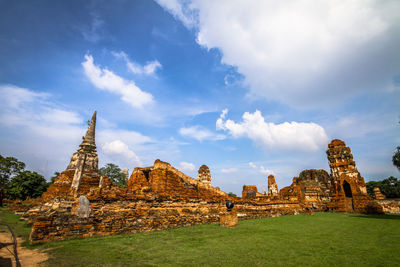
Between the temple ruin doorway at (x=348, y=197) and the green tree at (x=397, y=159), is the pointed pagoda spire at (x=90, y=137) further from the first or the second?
the green tree at (x=397, y=159)

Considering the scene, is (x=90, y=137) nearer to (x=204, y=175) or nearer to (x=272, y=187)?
(x=204, y=175)

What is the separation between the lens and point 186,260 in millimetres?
3975

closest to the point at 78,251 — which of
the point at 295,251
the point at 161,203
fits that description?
the point at 161,203

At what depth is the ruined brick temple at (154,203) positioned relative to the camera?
6254 millimetres

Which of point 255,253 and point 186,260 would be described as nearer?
point 186,260

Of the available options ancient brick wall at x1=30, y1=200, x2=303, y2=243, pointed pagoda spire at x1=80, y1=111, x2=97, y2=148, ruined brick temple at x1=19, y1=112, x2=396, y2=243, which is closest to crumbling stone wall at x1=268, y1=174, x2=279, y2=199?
ruined brick temple at x1=19, y1=112, x2=396, y2=243

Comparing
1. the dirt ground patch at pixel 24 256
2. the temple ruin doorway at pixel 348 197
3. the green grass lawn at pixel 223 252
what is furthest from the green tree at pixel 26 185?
the temple ruin doorway at pixel 348 197

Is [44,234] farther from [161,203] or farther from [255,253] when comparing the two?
[255,253]

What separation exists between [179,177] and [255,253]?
5991mm

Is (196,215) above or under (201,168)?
under

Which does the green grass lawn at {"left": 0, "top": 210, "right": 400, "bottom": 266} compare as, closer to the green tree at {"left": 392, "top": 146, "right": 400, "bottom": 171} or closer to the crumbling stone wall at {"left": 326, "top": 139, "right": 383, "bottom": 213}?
the crumbling stone wall at {"left": 326, "top": 139, "right": 383, "bottom": 213}

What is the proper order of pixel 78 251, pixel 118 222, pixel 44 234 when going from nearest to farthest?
pixel 78 251, pixel 44 234, pixel 118 222

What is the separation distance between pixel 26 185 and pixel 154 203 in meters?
39.3

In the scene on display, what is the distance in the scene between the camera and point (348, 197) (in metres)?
17.7
